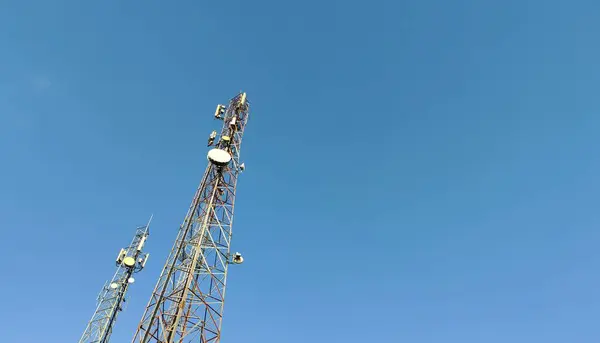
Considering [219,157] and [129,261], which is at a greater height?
[129,261]

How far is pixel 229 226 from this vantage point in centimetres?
3294

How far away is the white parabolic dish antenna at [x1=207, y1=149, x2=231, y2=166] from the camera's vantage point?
1345 inches

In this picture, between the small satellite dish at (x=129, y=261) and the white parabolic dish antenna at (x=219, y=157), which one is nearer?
the white parabolic dish antenna at (x=219, y=157)

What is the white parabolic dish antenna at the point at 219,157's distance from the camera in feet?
112

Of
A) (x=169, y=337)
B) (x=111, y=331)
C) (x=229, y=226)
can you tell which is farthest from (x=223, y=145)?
(x=111, y=331)

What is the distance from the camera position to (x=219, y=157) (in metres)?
34.3

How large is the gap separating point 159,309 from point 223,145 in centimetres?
1499

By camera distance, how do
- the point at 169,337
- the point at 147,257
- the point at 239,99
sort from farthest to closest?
1. the point at 147,257
2. the point at 239,99
3. the point at 169,337

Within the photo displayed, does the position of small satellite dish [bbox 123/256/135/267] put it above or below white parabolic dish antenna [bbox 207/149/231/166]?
above

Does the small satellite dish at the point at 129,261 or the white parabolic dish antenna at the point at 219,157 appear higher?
the small satellite dish at the point at 129,261

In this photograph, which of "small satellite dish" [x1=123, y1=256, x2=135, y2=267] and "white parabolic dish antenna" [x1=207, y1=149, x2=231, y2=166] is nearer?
"white parabolic dish antenna" [x1=207, y1=149, x2=231, y2=166]

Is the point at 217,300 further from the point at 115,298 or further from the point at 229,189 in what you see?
the point at 115,298

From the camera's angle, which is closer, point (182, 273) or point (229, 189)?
point (182, 273)

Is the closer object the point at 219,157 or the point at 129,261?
the point at 219,157
